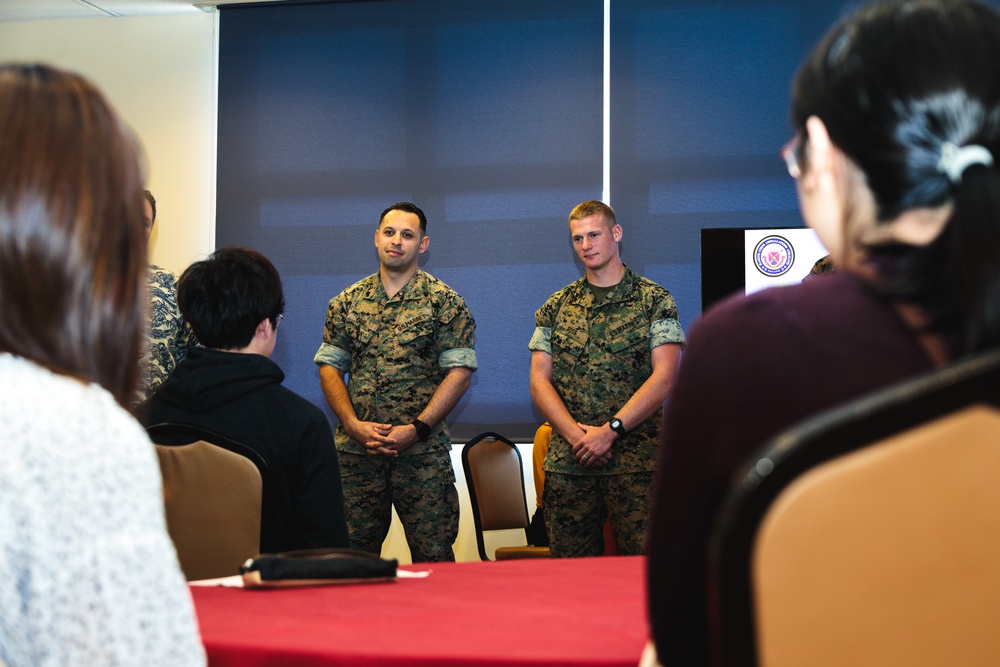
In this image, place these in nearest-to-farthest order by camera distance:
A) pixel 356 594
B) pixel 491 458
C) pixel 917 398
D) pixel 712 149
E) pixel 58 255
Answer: pixel 917 398, pixel 58 255, pixel 356 594, pixel 491 458, pixel 712 149

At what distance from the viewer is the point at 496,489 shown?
4406mm

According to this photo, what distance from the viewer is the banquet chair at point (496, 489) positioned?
14.1ft

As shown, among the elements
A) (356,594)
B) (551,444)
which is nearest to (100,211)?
(356,594)

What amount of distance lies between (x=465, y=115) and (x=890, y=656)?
496cm

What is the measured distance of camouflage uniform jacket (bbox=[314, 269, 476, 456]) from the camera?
13.9 feet

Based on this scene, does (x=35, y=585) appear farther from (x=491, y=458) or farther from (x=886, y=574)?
(x=491, y=458)

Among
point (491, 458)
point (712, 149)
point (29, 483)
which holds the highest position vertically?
point (712, 149)

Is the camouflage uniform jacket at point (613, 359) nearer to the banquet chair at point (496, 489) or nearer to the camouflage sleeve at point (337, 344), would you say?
the banquet chair at point (496, 489)

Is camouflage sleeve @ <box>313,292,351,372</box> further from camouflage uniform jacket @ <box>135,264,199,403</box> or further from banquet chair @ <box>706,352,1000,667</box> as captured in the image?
banquet chair @ <box>706,352,1000,667</box>

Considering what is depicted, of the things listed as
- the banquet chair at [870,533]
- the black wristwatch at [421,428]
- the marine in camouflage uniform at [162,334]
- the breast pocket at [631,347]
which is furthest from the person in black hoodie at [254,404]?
the breast pocket at [631,347]

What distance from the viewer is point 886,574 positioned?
663 mm

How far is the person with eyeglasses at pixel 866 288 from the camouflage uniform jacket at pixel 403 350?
3.41 metres

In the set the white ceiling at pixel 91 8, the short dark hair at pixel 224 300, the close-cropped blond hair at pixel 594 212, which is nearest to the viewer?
the short dark hair at pixel 224 300

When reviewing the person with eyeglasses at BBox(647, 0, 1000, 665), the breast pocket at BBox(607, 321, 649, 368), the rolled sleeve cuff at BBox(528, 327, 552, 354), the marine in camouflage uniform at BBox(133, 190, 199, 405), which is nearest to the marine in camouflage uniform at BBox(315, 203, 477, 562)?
the rolled sleeve cuff at BBox(528, 327, 552, 354)
